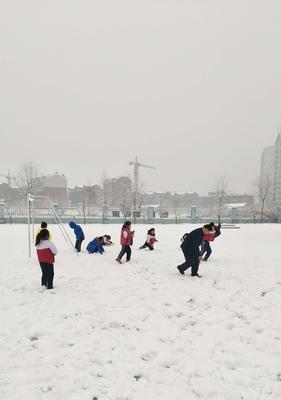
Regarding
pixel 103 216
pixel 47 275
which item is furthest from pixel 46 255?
pixel 103 216

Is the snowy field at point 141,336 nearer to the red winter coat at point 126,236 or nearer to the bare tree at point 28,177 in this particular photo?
the red winter coat at point 126,236

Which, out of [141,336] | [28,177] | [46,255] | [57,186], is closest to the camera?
[141,336]

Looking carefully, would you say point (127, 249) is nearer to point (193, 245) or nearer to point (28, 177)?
point (193, 245)

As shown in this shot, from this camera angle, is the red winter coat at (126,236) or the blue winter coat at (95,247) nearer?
the red winter coat at (126,236)

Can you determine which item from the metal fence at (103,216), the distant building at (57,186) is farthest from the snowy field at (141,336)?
the distant building at (57,186)

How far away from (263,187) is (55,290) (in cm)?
4966

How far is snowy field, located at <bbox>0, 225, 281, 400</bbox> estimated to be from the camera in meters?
3.51

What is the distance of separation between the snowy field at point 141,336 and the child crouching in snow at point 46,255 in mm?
393

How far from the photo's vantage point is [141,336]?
4770 millimetres

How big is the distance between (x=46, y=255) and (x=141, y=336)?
11.6ft

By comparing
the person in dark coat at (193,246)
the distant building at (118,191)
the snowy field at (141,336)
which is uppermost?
the distant building at (118,191)

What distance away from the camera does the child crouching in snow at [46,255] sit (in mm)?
7180

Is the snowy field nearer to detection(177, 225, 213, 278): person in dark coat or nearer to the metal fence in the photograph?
detection(177, 225, 213, 278): person in dark coat

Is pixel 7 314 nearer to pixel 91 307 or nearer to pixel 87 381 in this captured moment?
pixel 91 307
